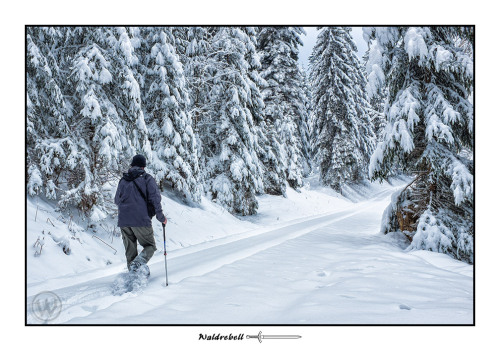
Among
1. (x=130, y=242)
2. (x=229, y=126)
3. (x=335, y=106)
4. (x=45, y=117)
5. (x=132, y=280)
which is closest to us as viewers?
(x=132, y=280)

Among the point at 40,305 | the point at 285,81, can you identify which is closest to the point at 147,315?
the point at 40,305

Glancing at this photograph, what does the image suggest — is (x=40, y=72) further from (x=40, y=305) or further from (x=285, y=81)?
(x=285, y=81)

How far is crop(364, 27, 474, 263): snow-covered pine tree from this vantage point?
7539mm

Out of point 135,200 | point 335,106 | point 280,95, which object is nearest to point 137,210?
point 135,200

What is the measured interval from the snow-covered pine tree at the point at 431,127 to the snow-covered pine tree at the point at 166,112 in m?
7.09

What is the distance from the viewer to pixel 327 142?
34.6 metres

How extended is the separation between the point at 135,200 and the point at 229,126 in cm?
1097

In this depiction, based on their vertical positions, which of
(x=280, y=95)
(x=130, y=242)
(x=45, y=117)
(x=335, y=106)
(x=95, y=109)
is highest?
(x=335, y=106)

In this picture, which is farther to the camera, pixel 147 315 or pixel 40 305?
pixel 40 305

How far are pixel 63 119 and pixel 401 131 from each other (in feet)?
26.6

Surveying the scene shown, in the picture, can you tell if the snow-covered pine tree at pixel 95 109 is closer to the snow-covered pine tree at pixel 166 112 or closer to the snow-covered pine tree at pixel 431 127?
the snow-covered pine tree at pixel 166 112

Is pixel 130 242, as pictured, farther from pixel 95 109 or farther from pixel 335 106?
pixel 335 106

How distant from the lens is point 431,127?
7680mm

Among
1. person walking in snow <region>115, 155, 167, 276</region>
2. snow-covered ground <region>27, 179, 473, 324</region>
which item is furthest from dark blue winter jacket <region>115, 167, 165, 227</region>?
snow-covered ground <region>27, 179, 473, 324</region>
